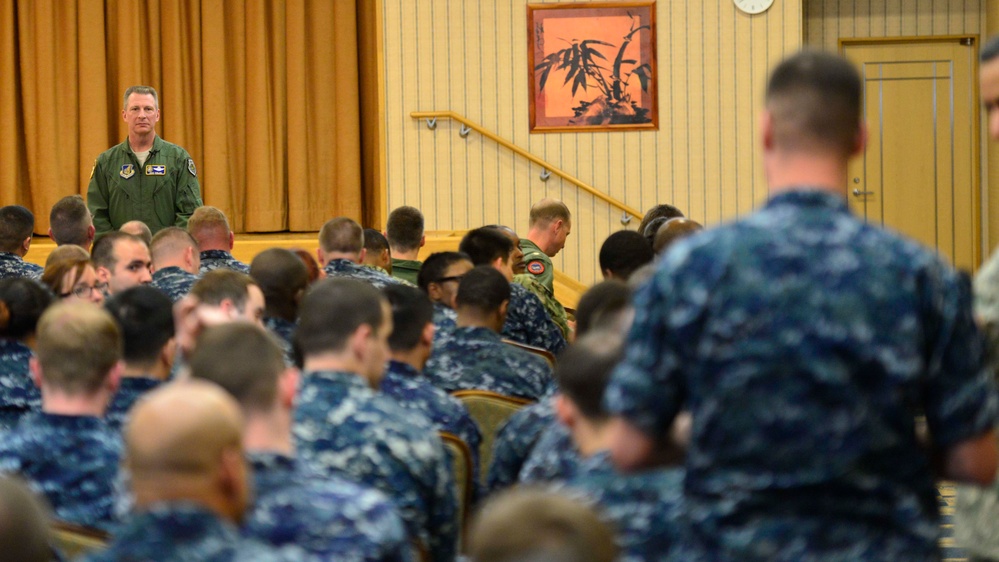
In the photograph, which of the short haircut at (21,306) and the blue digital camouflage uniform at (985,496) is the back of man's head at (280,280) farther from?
the blue digital camouflage uniform at (985,496)

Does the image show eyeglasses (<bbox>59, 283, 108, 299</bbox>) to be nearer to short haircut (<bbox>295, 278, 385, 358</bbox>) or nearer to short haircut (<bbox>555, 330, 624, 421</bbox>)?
short haircut (<bbox>295, 278, 385, 358</bbox>)

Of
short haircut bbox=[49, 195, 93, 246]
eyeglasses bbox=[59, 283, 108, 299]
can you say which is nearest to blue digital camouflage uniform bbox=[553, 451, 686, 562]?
eyeglasses bbox=[59, 283, 108, 299]

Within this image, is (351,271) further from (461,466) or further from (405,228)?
(461,466)

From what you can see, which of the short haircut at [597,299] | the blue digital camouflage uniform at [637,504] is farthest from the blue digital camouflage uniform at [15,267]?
the blue digital camouflage uniform at [637,504]

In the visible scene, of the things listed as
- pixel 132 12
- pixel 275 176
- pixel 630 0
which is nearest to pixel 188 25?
pixel 132 12

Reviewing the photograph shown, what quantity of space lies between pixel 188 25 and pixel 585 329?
25.5 feet

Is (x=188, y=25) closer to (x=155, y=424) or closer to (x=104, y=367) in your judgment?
(x=104, y=367)

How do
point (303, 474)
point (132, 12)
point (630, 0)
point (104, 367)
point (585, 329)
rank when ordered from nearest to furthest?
1. point (303, 474)
2. point (104, 367)
3. point (585, 329)
4. point (630, 0)
5. point (132, 12)

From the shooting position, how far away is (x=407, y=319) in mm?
3307

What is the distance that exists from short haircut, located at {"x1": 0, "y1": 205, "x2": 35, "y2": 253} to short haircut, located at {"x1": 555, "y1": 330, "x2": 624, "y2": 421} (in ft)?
14.1

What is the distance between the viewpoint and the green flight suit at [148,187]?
7.18m

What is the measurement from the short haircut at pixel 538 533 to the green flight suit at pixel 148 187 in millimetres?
6049

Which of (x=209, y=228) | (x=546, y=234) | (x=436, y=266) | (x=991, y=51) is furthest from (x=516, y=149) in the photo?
(x=991, y=51)

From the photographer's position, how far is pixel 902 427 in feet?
5.26
